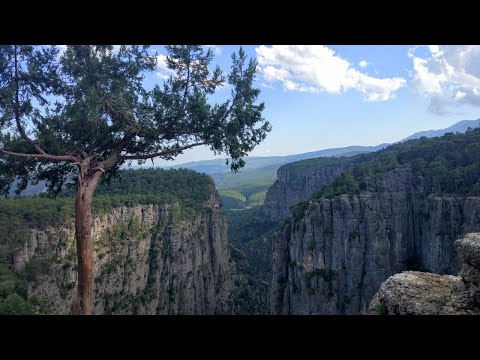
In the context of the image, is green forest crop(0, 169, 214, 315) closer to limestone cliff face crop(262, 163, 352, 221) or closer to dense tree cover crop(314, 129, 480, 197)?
dense tree cover crop(314, 129, 480, 197)

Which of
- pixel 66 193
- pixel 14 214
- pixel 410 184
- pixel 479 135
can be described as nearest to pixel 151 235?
pixel 66 193

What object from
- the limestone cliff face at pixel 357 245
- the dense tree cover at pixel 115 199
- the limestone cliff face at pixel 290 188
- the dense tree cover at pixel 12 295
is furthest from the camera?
the limestone cliff face at pixel 290 188

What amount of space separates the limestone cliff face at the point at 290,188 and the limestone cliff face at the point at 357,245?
77314 millimetres

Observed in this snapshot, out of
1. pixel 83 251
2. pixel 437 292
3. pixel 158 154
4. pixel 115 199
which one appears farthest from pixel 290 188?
pixel 437 292

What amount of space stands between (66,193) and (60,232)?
7.94 meters

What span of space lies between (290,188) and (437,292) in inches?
5979

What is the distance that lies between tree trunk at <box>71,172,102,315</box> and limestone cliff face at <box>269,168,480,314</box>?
58545mm

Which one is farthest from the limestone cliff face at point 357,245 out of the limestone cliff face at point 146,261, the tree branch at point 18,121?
the tree branch at point 18,121

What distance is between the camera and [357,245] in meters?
64.9

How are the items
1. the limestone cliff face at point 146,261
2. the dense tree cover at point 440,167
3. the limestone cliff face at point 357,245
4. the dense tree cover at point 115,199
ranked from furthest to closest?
the limestone cliff face at point 357,245 → the dense tree cover at point 440,167 → the limestone cliff face at point 146,261 → the dense tree cover at point 115,199

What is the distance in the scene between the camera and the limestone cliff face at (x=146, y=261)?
5031 cm

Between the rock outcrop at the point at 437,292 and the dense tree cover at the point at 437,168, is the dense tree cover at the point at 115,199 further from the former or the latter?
the dense tree cover at the point at 437,168

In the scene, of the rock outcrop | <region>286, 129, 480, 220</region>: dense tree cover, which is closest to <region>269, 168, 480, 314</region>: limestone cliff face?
<region>286, 129, 480, 220</region>: dense tree cover
